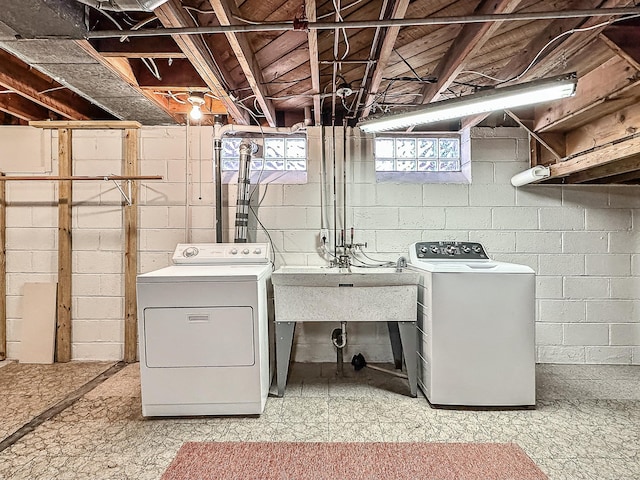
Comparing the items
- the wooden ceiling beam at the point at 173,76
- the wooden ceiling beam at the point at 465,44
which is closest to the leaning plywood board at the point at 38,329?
the wooden ceiling beam at the point at 173,76

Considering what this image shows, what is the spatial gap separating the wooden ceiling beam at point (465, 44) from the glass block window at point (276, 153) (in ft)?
4.03

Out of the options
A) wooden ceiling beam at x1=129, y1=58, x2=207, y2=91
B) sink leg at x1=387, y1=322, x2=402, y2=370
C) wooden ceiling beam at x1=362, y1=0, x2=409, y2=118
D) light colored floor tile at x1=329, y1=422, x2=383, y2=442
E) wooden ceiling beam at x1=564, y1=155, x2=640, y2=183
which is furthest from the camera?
sink leg at x1=387, y1=322, x2=402, y2=370

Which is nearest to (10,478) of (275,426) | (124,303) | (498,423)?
(275,426)

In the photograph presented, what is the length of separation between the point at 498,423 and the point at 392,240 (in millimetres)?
1565

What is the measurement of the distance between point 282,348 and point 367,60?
1921mm

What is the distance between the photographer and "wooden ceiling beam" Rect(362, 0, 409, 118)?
161 centimetres

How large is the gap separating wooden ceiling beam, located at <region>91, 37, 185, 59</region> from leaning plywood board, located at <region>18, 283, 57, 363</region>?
225 centimetres

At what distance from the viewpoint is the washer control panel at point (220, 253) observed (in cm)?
295

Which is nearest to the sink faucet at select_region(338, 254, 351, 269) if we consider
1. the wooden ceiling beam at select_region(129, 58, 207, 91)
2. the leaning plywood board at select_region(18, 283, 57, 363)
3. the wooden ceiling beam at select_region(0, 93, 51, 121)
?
the wooden ceiling beam at select_region(129, 58, 207, 91)

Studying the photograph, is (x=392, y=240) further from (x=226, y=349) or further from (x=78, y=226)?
(x=78, y=226)

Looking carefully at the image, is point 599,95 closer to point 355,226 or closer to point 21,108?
point 355,226

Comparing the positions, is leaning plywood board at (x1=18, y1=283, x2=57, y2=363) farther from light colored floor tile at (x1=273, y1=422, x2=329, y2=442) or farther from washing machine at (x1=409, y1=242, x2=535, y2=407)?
washing machine at (x1=409, y1=242, x2=535, y2=407)

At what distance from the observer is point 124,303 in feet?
10.9

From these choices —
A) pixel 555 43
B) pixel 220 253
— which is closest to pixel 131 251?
pixel 220 253
